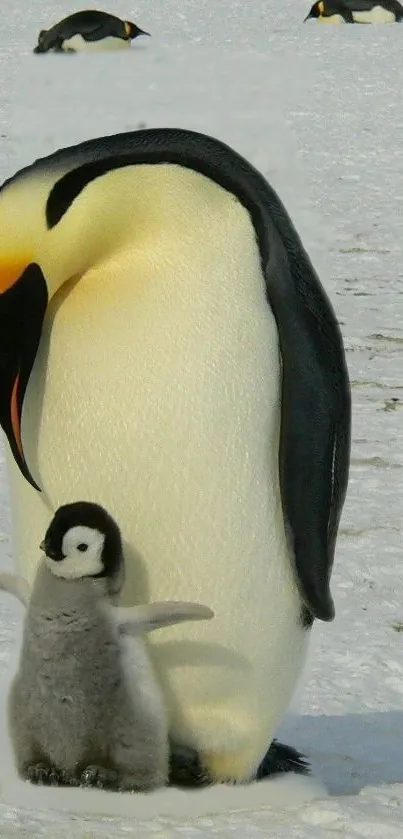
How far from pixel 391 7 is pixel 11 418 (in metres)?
17.9

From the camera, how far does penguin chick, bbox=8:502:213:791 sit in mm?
2762

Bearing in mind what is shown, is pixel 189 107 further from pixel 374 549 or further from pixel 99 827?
pixel 99 827

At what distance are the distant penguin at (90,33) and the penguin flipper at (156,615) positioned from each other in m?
15.0

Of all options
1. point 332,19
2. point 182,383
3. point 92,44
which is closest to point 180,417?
point 182,383

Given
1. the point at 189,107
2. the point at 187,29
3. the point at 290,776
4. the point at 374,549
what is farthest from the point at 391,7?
the point at 290,776

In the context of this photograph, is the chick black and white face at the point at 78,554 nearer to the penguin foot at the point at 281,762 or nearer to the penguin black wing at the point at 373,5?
the penguin foot at the point at 281,762

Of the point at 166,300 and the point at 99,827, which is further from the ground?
the point at 166,300

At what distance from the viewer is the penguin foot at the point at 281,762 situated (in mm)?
3199

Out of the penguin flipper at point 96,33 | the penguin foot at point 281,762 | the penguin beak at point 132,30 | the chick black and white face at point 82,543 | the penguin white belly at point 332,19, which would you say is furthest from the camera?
the penguin white belly at point 332,19

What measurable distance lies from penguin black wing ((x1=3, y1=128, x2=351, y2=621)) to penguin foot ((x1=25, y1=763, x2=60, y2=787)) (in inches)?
22.4

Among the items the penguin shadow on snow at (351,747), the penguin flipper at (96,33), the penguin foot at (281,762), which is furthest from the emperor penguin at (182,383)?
the penguin flipper at (96,33)

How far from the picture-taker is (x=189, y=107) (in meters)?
13.9

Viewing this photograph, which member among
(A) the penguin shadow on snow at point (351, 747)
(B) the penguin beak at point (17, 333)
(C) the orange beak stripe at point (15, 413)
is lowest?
(A) the penguin shadow on snow at point (351, 747)

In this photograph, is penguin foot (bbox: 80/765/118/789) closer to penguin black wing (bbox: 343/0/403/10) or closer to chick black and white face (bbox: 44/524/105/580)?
chick black and white face (bbox: 44/524/105/580)
